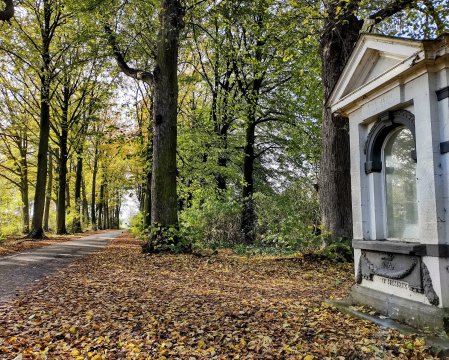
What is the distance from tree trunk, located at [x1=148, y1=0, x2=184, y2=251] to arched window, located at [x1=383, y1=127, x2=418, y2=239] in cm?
732

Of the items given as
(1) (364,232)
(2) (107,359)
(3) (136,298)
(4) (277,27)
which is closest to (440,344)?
(1) (364,232)

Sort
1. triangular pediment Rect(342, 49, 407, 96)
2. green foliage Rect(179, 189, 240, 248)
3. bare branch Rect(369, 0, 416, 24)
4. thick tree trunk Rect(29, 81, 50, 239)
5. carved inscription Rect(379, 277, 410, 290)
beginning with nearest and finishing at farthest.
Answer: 1. carved inscription Rect(379, 277, 410, 290)
2. triangular pediment Rect(342, 49, 407, 96)
3. bare branch Rect(369, 0, 416, 24)
4. green foliage Rect(179, 189, 240, 248)
5. thick tree trunk Rect(29, 81, 50, 239)

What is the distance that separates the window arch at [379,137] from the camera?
4.99 metres

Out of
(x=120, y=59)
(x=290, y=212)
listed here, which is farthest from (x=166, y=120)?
(x=290, y=212)

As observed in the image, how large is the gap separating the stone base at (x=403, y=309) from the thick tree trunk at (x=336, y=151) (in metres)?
4.11

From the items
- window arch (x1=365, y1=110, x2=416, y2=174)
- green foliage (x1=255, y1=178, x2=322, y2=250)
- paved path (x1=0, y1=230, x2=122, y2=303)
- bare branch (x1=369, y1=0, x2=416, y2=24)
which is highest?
bare branch (x1=369, y1=0, x2=416, y2=24)

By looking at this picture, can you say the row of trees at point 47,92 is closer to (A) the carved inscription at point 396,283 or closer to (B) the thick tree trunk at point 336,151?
(B) the thick tree trunk at point 336,151

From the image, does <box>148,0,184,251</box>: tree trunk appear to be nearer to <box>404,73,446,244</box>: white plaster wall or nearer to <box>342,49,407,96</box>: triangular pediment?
<box>342,49,407,96</box>: triangular pediment

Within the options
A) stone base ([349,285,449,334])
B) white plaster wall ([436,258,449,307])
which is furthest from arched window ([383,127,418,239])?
stone base ([349,285,449,334])

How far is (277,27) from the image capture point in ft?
34.6

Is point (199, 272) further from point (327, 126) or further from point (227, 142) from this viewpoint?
point (227, 142)

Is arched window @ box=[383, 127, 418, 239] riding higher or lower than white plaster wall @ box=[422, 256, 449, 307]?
higher

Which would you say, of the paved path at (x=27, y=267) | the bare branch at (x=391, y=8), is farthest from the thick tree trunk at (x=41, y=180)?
the bare branch at (x=391, y=8)

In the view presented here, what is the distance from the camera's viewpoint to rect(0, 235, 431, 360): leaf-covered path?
406cm
